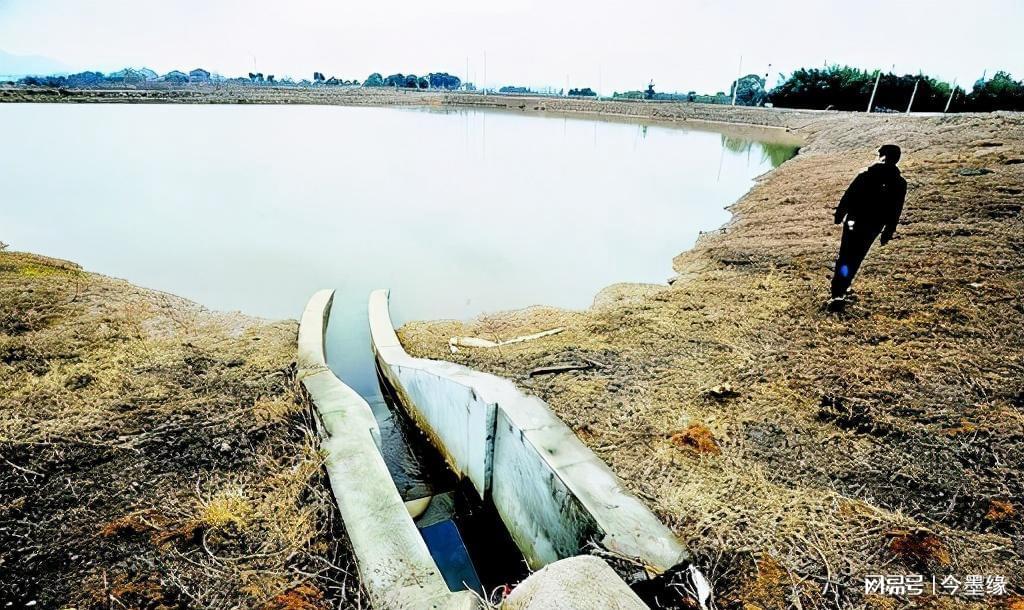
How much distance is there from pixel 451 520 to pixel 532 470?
53.5 inches

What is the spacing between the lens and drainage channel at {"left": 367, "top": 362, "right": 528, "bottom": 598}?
400 centimetres

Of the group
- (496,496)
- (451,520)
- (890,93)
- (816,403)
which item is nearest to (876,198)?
(816,403)

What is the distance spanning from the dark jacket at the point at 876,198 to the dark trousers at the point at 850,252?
0.05 meters

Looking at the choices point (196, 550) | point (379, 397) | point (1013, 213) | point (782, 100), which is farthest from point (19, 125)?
point (782, 100)

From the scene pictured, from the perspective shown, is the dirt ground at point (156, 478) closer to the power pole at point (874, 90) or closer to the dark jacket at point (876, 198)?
the dark jacket at point (876, 198)

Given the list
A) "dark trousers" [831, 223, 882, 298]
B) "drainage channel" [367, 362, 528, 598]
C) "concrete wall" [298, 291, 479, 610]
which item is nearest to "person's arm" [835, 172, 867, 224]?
"dark trousers" [831, 223, 882, 298]

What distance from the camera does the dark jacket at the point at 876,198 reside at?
5027mm

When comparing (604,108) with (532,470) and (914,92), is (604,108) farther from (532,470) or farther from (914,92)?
(532,470)

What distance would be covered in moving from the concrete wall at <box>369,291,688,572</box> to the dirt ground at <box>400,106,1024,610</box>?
0.30m

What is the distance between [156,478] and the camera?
11.2 ft

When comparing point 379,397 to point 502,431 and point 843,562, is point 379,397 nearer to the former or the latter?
point 502,431

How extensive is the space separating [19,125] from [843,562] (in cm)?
4052

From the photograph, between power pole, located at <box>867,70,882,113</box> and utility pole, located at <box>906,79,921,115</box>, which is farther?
power pole, located at <box>867,70,882,113</box>

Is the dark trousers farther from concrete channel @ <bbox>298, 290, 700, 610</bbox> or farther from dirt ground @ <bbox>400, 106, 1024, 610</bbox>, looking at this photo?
concrete channel @ <bbox>298, 290, 700, 610</bbox>
